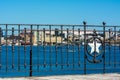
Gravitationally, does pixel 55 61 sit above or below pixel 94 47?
below

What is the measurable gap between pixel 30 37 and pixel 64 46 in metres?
2.18

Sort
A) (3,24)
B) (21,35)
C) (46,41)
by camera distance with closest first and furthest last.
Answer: (3,24) → (21,35) → (46,41)

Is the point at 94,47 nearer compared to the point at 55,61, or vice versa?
the point at 94,47

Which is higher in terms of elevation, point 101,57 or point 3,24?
point 3,24

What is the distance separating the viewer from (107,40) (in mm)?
13320

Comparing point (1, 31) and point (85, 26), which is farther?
point (85, 26)

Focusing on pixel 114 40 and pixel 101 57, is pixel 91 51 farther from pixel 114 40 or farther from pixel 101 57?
pixel 114 40

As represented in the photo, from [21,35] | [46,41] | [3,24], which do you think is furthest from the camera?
[46,41]

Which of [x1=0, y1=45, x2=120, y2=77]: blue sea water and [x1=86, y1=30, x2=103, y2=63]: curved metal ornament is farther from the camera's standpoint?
[x1=86, y1=30, x2=103, y2=63]: curved metal ornament

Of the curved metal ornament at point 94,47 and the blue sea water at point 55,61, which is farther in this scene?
the curved metal ornament at point 94,47

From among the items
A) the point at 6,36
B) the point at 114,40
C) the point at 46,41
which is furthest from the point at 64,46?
the point at 6,36

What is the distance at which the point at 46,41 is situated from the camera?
42.5 feet

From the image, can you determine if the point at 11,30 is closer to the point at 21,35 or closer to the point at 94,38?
the point at 21,35

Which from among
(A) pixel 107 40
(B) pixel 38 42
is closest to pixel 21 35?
(B) pixel 38 42
